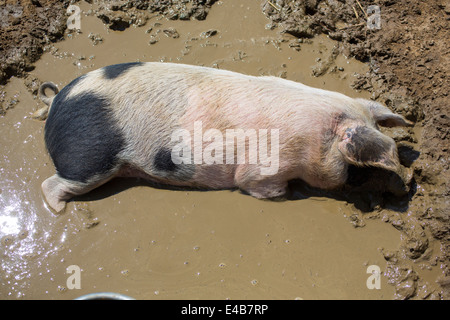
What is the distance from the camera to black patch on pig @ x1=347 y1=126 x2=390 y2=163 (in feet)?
10.7

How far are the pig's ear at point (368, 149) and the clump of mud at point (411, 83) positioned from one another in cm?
60

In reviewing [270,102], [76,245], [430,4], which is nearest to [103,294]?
[76,245]

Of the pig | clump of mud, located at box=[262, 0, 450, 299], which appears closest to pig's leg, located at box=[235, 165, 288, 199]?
the pig

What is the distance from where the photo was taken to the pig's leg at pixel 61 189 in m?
3.76

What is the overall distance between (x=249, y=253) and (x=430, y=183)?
173 cm

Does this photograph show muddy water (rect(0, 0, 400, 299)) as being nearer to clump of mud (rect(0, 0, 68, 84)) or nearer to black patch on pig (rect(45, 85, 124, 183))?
black patch on pig (rect(45, 85, 124, 183))

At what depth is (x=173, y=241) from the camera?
3.63 meters

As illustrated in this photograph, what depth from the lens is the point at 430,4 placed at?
15.3 feet

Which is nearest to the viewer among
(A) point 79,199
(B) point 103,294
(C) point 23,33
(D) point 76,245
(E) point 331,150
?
(B) point 103,294

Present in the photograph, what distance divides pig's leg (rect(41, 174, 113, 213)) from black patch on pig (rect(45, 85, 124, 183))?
0.27ft

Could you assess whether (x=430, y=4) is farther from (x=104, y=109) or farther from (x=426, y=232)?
(x=104, y=109)

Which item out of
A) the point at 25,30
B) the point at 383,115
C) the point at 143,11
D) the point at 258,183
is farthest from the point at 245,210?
the point at 25,30

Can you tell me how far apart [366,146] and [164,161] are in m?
1.66

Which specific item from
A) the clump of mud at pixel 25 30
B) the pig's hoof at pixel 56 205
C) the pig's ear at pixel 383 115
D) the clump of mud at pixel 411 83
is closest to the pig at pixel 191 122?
the pig's ear at pixel 383 115
